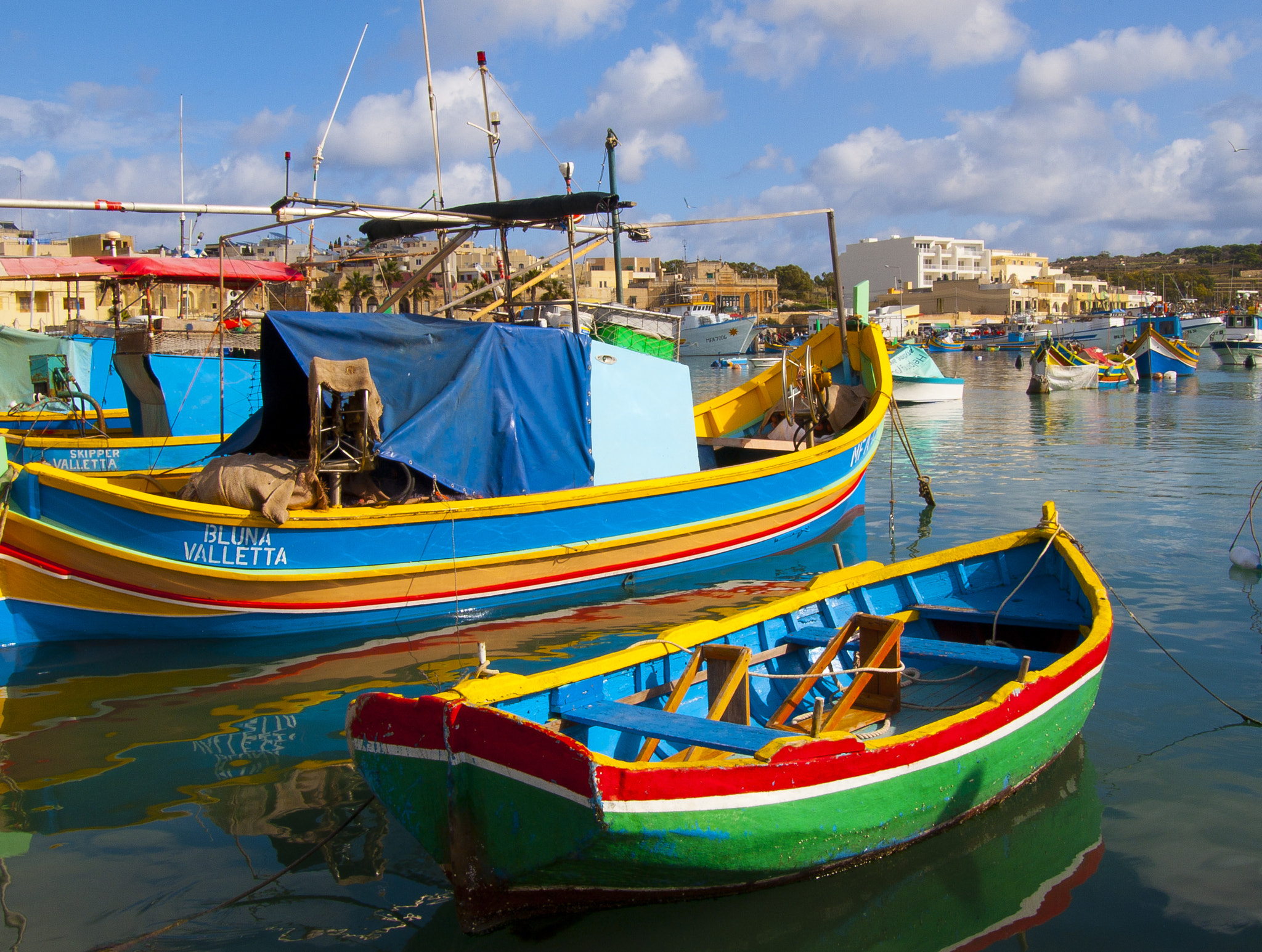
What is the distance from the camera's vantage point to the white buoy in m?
10.1

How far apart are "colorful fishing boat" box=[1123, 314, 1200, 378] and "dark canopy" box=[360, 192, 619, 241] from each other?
40229mm

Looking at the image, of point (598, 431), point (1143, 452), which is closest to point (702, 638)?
point (598, 431)

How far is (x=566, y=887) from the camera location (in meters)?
3.94

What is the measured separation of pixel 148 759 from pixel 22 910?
5.35 feet

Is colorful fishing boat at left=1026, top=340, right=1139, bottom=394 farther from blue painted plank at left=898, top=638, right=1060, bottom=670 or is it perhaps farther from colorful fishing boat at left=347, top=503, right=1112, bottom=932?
colorful fishing boat at left=347, top=503, right=1112, bottom=932

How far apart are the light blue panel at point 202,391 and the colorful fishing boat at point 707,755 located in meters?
11.6

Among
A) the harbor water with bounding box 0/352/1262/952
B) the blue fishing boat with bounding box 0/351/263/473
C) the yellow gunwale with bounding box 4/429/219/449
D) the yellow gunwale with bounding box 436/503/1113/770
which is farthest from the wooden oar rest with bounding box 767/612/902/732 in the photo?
the yellow gunwale with bounding box 4/429/219/449

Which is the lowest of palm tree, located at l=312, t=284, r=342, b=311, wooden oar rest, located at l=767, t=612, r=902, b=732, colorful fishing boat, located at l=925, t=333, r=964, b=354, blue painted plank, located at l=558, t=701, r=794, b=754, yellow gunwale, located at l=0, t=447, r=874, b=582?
wooden oar rest, located at l=767, t=612, r=902, b=732

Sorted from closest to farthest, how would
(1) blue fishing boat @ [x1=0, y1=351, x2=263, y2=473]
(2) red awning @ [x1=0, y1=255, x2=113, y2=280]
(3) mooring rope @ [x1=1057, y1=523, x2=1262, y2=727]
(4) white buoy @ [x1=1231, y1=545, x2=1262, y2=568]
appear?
1. (3) mooring rope @ [x1=1057, y1=523, x2=1262, y2=727]
2. (4) white buoy @ [x1=1231, y1=545, x2=1262, y2=568]
3. (1) blue fishing boat @ [x1=0, y1=351, x2=263, y2=473]
4. (2) red awning @ [x1=0, y1=255, x2=113, y2=280]

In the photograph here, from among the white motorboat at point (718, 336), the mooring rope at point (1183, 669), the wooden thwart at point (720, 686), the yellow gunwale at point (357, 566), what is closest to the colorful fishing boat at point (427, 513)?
the yellow gunwale at point (357, 566)

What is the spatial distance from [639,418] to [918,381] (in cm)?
2555

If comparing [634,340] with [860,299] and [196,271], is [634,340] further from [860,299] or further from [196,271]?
[196,271]

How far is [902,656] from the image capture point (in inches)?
252

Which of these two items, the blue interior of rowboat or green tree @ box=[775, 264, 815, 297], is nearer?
the blue interior of rowboat
